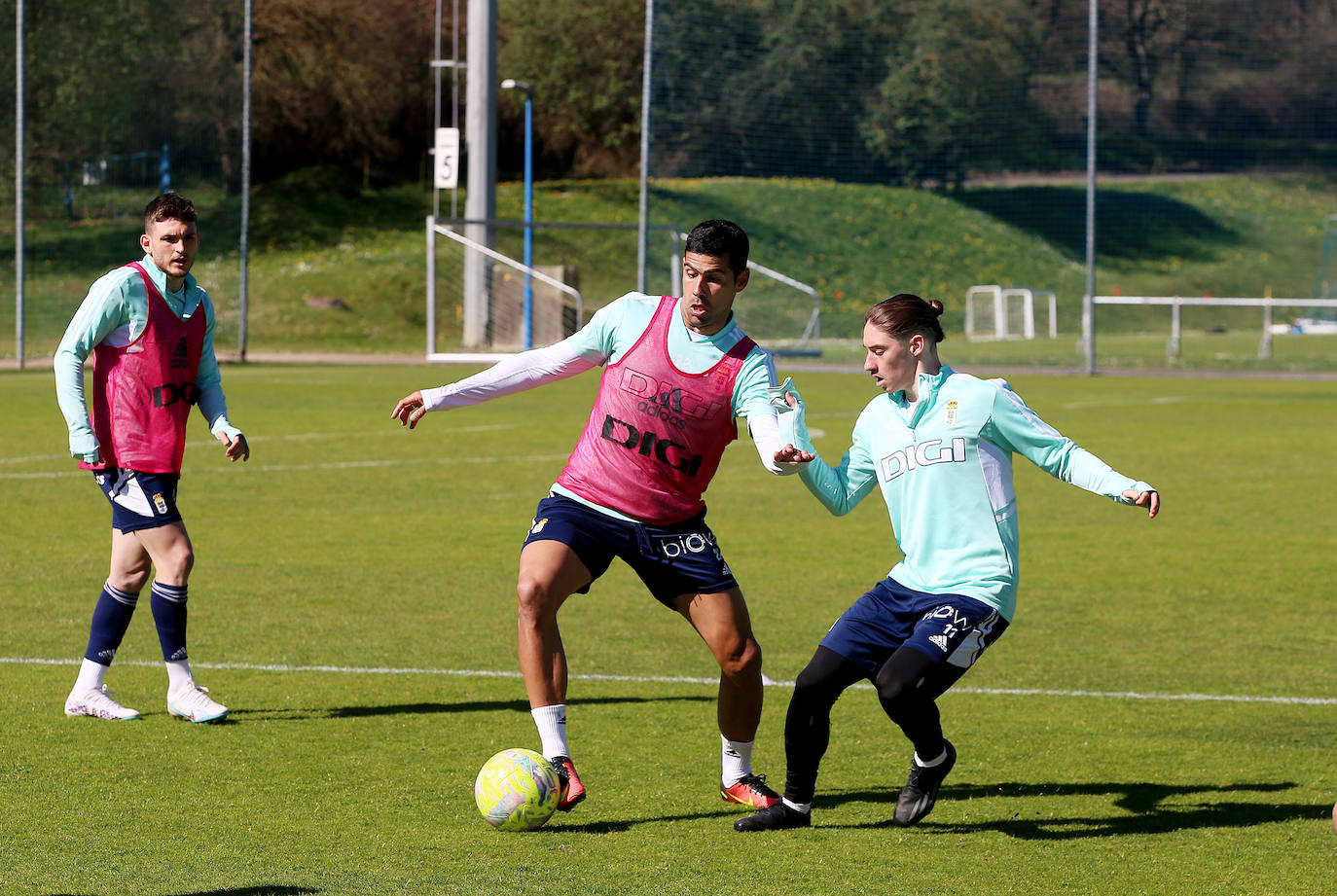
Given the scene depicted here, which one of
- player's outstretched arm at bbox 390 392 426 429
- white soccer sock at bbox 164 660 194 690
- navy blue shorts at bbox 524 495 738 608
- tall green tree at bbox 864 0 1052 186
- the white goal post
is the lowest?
the white goal post

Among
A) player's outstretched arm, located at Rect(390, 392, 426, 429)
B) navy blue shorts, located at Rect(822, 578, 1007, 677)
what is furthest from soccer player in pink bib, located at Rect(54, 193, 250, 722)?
navy blue shorts, located at Rect(822, 578, 1007, 677)

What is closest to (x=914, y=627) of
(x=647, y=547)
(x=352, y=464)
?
(x=647, y=547)

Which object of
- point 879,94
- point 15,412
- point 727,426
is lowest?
point 15,412

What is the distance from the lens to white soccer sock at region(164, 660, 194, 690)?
271 inches

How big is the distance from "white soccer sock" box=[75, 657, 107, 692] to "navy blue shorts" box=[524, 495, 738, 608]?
7.46 ft

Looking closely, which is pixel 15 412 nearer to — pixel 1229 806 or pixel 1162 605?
pixel 1162 605

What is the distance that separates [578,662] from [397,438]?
10.8 meters

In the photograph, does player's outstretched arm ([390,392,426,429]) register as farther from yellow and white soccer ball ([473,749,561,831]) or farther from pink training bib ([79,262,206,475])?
pink training bib ([79,262,206,475])

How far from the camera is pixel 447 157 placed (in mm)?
32469

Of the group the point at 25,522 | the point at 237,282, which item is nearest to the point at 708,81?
the point at 237,282

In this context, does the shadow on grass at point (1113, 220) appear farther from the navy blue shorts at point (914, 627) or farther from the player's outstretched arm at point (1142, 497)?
the player's outstretched arm at point (1142, 497)

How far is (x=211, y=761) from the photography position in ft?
Answer: 20.3

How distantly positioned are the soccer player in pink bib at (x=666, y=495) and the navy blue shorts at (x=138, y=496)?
63.7 inches

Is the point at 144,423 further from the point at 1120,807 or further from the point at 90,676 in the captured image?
the point at 1120,807
